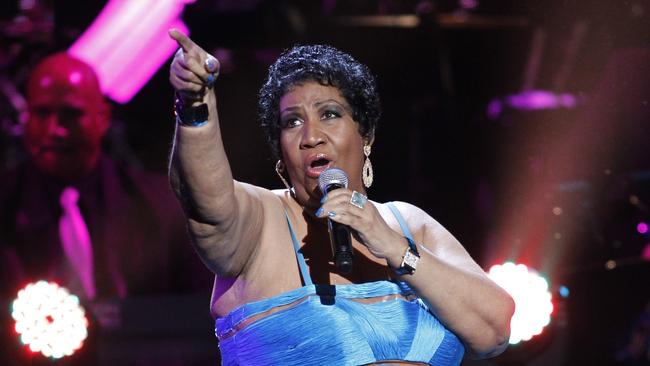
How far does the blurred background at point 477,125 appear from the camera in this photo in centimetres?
395

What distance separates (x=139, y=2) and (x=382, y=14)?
4.63 ft

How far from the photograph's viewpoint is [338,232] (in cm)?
203

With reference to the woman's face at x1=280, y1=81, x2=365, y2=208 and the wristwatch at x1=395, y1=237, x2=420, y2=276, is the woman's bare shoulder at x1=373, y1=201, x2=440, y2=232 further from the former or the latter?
the wristwatch at x1=395, y1=237, x2=420, y2=276

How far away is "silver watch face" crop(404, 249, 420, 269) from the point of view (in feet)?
7.22

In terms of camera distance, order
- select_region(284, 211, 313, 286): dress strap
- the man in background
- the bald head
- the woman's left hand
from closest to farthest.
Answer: the woman's left hand, select_region(284, 211, 313, 286): dress strap, the man in background, the bald head

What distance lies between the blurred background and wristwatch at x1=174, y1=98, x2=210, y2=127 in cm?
192

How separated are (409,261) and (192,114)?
2.09 feet

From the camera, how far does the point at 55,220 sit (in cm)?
473

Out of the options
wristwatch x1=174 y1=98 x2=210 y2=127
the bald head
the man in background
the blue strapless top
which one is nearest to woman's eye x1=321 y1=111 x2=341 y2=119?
the blue strapless top

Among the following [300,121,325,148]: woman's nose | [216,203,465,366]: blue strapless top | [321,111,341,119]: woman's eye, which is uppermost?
[321,111,341,119]: woman's eye

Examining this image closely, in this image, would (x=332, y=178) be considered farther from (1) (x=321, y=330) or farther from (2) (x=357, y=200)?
(1) (x=321, y=330)

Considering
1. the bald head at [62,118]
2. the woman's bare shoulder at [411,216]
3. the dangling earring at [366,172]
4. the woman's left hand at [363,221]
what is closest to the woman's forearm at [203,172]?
the woman's left hand at [363,221]

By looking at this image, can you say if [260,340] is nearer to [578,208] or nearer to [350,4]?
[578,208]

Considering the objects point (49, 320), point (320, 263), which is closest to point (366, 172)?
point (320, 263)
